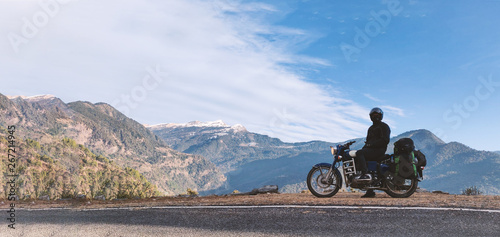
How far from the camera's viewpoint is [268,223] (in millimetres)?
8305

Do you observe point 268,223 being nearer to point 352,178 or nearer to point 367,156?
point 352,178

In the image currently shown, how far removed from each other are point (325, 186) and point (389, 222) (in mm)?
4906

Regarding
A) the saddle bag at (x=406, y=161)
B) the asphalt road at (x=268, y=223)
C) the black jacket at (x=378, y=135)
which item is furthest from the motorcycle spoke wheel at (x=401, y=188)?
the asphalt road at (x=268, y=223)

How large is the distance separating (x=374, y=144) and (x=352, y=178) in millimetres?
1366

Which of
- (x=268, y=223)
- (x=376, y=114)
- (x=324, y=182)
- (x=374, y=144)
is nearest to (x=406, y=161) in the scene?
(x=374, y=144)

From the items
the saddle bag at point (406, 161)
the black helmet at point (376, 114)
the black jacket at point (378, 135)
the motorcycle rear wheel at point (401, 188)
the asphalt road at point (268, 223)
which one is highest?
the black helmet at point (376, 114)

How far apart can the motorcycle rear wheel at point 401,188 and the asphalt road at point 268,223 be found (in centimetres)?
323

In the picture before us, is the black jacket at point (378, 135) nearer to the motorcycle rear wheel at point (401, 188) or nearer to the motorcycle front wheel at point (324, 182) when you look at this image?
the motorcycle rear wheel at point (401, 188)

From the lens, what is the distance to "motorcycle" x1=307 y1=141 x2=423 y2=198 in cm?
1202

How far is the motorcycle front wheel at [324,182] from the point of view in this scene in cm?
1263

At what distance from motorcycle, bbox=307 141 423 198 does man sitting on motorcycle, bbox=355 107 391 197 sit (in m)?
0.15

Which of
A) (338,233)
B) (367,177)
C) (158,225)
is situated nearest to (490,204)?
(367,177)

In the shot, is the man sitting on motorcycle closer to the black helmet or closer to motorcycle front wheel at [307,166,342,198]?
the black helmet

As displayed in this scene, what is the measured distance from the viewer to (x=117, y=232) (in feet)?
28.0
